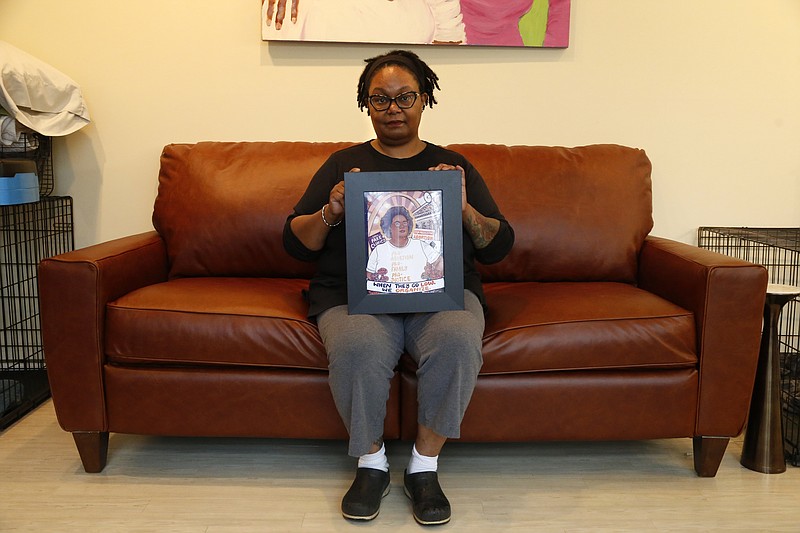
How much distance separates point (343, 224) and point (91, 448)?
87 cm

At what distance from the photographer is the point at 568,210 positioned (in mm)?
2320

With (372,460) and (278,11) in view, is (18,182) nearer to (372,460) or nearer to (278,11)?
(278,11)

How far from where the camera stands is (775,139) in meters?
2.69

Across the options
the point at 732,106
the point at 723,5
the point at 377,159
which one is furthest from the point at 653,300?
the point at 723,5

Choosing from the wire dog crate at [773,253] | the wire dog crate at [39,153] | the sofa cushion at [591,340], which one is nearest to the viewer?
the sofa cushion at [591,340]

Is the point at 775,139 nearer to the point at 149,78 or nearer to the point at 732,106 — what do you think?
the point at 732,106

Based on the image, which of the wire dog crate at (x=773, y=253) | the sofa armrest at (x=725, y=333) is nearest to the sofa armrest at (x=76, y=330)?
the sofa armrest at (x=725, y=333)

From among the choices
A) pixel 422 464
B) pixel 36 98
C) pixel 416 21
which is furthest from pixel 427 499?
pixel 36 98

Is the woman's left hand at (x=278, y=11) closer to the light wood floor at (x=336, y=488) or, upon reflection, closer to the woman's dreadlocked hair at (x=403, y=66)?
the woman's dreadlocked hair at (x=403, y=66)

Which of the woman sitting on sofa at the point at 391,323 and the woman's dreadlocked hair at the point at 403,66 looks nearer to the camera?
the woman sitting on sofa at the point at 391,323

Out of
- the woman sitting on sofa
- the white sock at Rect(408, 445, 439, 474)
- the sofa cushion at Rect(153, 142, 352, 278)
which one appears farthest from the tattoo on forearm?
the sofa cushion at Rect(153, 142, 352, 278)

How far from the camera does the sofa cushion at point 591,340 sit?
1.81 metres

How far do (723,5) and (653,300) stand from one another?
1.29 meters

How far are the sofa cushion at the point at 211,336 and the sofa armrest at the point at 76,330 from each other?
0.04 m
